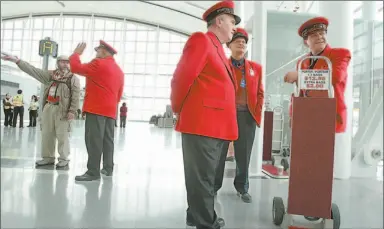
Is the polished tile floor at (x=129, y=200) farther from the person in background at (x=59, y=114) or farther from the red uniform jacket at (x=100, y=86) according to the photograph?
the red uniform jacket at (x=100, y=86)

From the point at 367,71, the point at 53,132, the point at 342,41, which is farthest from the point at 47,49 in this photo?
the point at 367,71

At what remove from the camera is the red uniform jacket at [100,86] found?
119 inches

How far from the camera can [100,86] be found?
3.10 m

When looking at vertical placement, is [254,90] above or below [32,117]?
above

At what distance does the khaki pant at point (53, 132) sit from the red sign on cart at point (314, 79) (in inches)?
121

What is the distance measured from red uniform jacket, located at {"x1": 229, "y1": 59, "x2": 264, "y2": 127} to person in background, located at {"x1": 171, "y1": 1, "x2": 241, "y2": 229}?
112cm

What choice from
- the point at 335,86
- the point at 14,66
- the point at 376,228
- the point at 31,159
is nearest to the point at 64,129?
the point at 31,159

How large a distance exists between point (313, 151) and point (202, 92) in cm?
86

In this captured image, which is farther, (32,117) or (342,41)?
(342,41)

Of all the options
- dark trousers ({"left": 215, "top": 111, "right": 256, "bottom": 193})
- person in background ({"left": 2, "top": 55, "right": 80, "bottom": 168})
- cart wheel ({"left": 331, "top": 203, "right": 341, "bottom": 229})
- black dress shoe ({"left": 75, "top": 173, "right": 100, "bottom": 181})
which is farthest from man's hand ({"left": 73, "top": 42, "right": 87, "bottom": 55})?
cart wheel ({"left": 331, "top": 203, "right": 341, "bottom": 229})

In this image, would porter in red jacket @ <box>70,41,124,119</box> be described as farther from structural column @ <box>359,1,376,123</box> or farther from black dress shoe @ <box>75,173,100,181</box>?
structural column @ <box>359,1,376,123</box>

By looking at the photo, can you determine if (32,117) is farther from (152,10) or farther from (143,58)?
(143,58)

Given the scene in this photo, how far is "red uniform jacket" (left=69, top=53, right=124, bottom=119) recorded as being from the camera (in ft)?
9.91

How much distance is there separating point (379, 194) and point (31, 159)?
4474 mm
